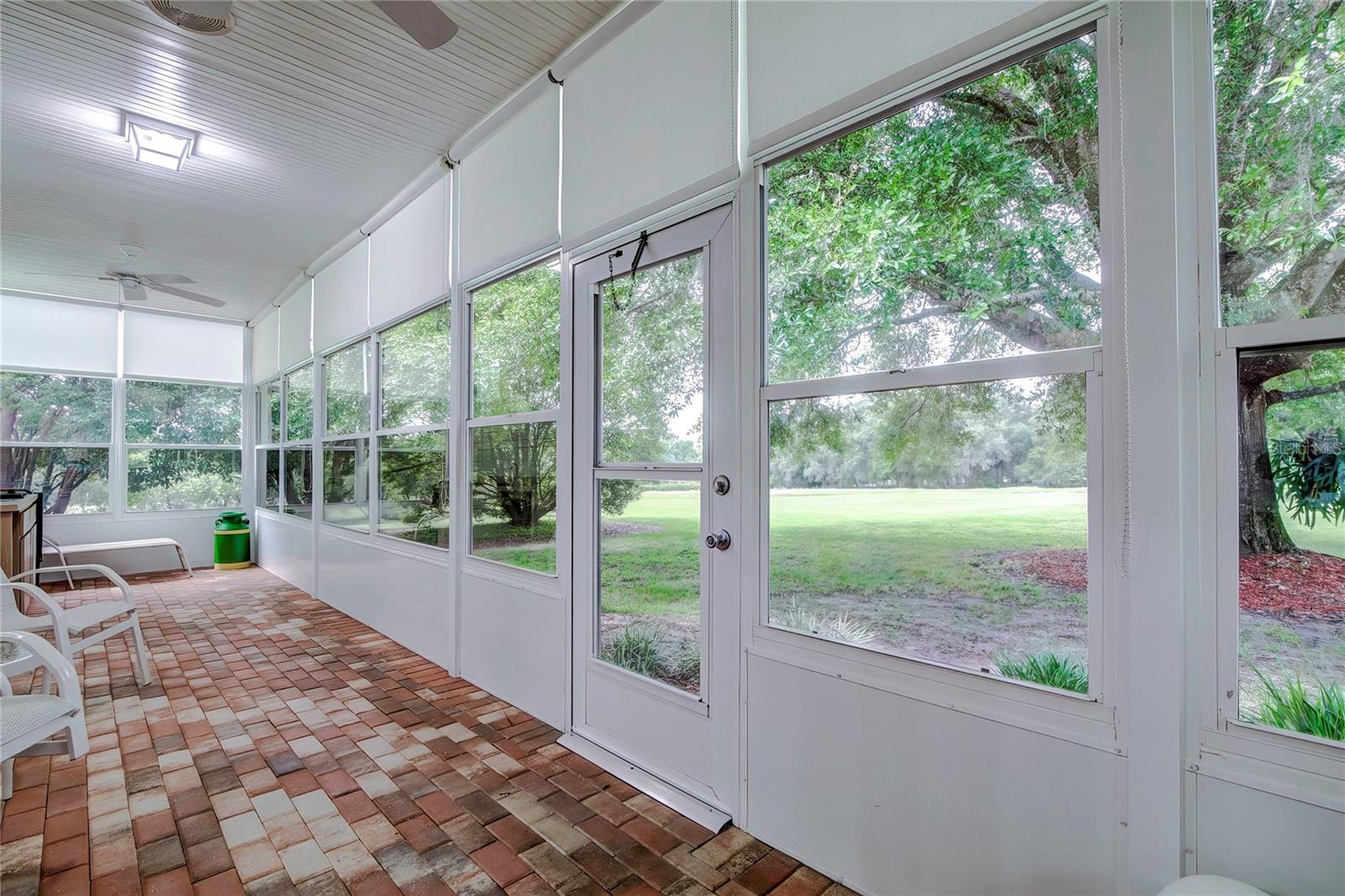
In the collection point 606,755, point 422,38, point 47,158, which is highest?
point 47,158

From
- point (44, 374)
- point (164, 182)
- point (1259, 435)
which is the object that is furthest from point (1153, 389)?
point (44, 374)

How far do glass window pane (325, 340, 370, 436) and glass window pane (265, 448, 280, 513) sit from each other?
→ 2113mm

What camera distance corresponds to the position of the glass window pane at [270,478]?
7.06m

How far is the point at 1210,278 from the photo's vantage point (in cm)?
126

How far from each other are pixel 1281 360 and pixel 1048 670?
0.80 m

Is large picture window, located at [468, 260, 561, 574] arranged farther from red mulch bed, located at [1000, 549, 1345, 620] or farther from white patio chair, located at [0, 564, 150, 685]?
red mulch bed, located at [1000, 549, 1345, 620]

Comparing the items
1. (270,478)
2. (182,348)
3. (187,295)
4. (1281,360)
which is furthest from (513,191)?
(182,348)

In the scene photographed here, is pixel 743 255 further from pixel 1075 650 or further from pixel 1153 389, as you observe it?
pixel 1075 650

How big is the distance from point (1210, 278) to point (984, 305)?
0.44 m

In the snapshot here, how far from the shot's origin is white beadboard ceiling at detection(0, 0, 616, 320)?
266cm

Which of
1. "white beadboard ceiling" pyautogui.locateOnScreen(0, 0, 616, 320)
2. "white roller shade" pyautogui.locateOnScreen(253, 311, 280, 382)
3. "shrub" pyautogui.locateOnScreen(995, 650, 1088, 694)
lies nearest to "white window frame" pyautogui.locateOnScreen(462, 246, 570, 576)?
"white beadboard ceiling" pyautogui.locateOnScreen(0, 0, 616, 320)

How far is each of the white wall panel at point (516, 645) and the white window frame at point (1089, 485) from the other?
1354mm

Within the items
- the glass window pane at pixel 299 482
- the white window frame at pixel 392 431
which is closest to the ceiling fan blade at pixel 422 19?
the white window frame at pixel 392 431

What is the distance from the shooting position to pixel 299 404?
6.32 metres
